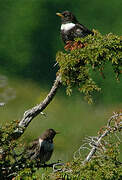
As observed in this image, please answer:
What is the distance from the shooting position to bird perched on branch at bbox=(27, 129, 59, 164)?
5.73 metres

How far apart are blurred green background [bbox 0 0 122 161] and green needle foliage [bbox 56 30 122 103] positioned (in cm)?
363

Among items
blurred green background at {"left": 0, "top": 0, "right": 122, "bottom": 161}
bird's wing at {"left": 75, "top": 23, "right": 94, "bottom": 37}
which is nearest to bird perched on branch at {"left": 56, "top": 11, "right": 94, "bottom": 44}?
bird's wing at {"left": 75, "top": 23, "right": 94, "bottom": 37}

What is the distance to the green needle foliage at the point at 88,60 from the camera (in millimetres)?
4609

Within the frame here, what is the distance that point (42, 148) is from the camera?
604cm

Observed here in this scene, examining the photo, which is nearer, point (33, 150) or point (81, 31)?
point (33, 150)

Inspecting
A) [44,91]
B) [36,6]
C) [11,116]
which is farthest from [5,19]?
[11,116]

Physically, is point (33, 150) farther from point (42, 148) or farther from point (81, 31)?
point (81, 31)

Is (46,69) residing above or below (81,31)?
above

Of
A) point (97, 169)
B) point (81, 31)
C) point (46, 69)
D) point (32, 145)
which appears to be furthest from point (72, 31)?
point (46, 69)

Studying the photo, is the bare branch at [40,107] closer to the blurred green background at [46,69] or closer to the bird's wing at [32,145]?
the bird's wing at [32,145]

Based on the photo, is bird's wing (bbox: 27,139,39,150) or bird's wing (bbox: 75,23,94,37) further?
bird's wing (bbox: 75,23,94,37)

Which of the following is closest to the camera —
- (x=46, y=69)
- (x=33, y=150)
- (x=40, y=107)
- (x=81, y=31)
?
(x=40, y=107)

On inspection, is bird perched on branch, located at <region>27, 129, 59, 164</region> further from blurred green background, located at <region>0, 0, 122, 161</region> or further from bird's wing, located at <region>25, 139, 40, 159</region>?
blurred green background, located at <region>0, 0, 122, 161</region>

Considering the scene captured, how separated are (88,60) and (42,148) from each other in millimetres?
1663
